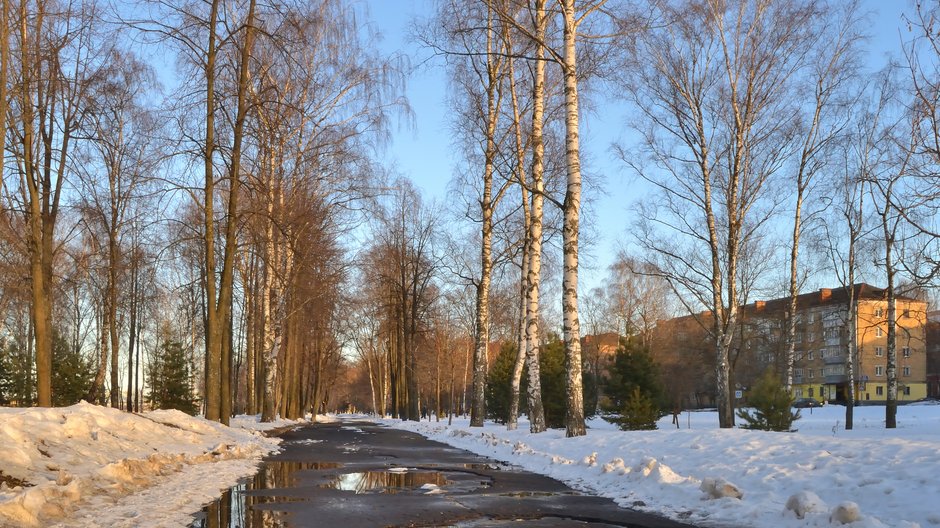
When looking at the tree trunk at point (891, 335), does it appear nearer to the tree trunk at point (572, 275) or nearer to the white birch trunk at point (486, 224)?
the white birch trunk at point (486, 224)

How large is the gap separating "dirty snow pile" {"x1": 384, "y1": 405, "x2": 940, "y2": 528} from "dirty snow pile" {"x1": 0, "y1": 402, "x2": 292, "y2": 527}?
493 cm

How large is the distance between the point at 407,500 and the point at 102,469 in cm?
359

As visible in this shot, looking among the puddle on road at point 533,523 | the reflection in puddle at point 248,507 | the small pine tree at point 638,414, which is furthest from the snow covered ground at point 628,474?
the small pine tree at point 638,414

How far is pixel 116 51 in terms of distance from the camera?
22156 millimetres

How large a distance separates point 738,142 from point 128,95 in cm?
2006

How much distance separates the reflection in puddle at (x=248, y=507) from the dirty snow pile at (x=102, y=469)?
0.19m

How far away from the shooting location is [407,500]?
Result: 8.38m

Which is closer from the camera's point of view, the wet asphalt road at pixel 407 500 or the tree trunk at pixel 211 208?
the wet asphalt road at pixel 407 500

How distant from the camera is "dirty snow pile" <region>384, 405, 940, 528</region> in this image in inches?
262

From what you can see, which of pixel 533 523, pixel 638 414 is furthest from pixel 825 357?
pixel 533 523

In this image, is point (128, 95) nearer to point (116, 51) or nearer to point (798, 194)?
point (116, 51)

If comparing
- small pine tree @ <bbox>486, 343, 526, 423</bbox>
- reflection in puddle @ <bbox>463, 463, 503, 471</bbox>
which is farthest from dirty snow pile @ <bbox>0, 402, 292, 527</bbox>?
small pine tree @ <bbox>486, 343, 526, 423</bbox>

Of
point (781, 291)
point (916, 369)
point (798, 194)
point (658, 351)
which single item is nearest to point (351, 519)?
point (798, 194)

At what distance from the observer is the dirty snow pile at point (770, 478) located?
664cm
